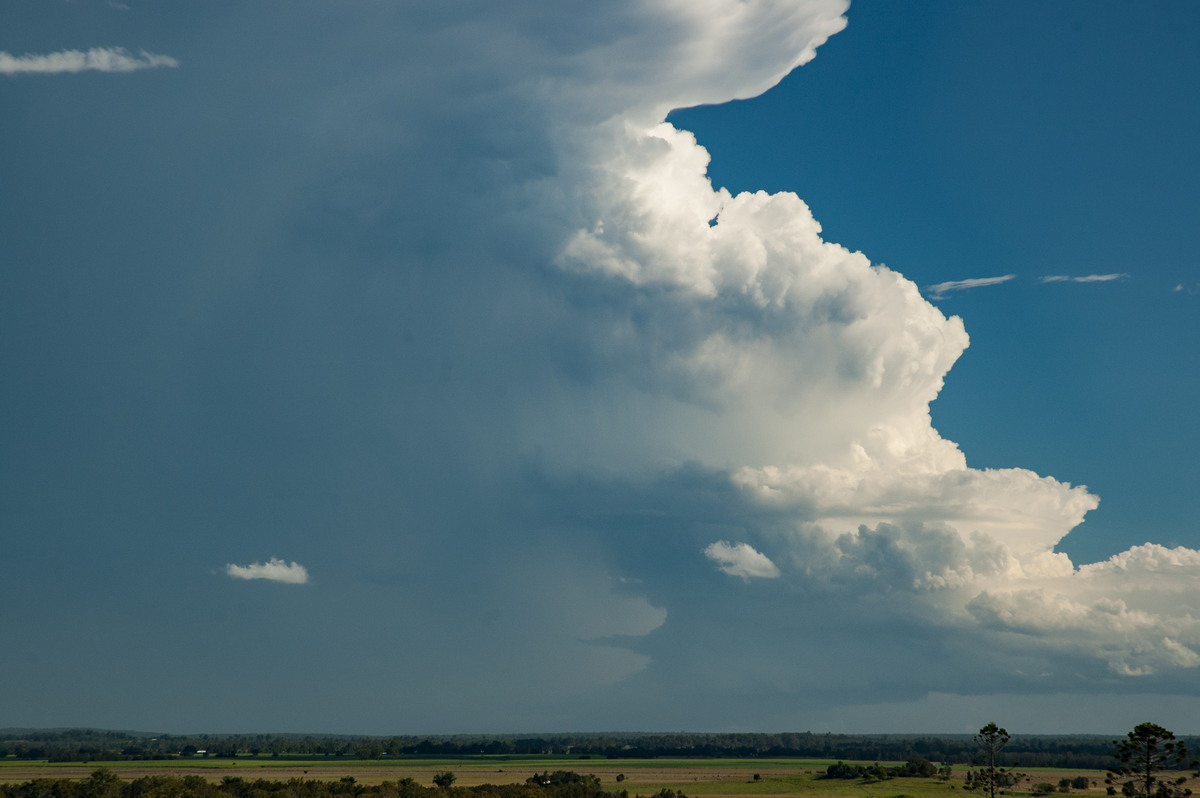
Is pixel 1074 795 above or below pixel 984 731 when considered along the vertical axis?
below

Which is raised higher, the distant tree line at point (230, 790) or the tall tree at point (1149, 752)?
the tall tree at point (1149, 752)

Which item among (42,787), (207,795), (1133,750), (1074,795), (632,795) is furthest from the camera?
(1074,795)

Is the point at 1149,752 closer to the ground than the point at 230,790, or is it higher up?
higher up

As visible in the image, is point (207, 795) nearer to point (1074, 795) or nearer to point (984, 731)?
point (984, 731)

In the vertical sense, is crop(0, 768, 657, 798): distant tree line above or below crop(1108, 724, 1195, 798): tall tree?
below

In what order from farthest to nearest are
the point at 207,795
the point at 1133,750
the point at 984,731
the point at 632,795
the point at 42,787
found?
the point at 632,795 < the point at 984,731 < the point at 42,787 < the point at 207,795 < the point at 1133,750

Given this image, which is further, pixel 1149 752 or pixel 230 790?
pixel 230 790

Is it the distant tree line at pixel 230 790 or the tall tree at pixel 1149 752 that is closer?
the tall tree at pixel 1149 752

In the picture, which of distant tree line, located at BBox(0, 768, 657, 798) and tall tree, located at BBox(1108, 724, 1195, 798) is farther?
distant tree line, located at BBox(0, 768, 657, 798)

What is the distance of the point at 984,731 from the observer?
478ft

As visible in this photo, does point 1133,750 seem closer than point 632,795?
Yes

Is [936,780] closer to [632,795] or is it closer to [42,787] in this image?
[632,795]

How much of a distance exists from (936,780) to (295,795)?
Answer: 126 m

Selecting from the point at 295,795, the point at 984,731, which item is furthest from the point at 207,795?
the point at 984,731
